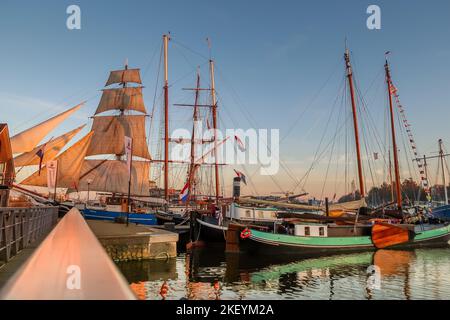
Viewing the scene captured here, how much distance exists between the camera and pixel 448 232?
133ft

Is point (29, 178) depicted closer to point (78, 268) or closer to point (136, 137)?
point (136, 137)

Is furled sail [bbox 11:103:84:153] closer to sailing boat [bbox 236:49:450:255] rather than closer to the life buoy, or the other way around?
the life buoy

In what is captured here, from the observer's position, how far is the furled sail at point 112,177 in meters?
67.2

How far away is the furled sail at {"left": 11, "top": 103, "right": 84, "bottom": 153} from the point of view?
3658 cm

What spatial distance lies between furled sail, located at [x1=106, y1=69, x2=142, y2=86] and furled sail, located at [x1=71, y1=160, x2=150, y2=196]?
21.5 m

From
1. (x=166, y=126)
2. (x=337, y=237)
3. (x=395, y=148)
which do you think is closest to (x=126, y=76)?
(x=166, y=126)

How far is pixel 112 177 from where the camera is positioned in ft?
227

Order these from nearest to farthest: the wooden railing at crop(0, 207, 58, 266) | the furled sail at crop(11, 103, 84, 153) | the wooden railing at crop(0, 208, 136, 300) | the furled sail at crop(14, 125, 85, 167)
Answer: the wooden railing at crop(0, 208, 136, 300) → the wooden railing at crop(0, 207, 58, 266) → the furled sail at crop(11, 103, 84, 153) → the furled sail at crop(14, 125, 85, 167)

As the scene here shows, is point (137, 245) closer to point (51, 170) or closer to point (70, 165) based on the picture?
point (51, 170)

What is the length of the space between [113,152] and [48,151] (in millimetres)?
23856

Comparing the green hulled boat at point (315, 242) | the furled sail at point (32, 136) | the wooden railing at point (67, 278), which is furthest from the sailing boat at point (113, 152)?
the wooden railing at point (67, 278)

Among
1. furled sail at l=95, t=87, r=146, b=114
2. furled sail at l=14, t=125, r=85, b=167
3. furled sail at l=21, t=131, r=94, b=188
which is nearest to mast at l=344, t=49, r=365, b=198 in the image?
furled sail at l=14, t=125, r=85, b=167

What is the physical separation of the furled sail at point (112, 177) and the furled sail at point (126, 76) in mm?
21480

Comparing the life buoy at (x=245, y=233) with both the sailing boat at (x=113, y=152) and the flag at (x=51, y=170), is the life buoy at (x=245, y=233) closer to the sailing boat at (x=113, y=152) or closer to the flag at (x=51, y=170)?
the flag at (x=51, y=170)
